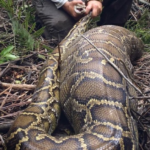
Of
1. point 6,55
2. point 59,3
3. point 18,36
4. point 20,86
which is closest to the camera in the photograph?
point 20,86

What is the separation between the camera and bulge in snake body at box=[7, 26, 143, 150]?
252 cm

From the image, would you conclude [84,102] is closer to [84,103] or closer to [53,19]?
[84,103]

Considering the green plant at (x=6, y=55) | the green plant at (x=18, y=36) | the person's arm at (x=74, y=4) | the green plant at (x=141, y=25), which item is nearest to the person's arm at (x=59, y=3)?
the person's arm at (x=74, y=4)

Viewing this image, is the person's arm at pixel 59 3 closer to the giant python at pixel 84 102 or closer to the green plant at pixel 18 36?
the green plant at pixel 18 36

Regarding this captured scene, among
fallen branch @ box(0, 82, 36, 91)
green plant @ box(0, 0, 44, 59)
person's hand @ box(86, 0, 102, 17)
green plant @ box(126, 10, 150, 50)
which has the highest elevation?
person's hand @ box(86, 0, 102, 17)

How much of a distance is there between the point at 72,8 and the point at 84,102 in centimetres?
216

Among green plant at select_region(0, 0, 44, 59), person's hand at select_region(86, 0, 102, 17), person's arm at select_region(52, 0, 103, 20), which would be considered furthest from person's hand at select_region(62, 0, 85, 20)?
green plant at select_region(0, 0, 44, 59)

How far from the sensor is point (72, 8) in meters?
4.66

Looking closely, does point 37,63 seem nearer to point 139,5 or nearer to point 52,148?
point 52,148

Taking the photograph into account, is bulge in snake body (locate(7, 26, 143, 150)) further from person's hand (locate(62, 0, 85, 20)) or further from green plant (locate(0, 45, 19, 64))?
person's hand (locate(62, 0, 85, 20))

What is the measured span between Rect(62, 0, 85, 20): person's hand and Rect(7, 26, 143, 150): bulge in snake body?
0.78m

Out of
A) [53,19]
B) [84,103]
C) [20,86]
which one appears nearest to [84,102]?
[84,103]

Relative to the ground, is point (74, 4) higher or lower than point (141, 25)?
higher

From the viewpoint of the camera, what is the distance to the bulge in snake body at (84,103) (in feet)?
8.25
